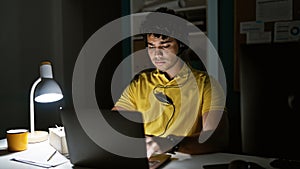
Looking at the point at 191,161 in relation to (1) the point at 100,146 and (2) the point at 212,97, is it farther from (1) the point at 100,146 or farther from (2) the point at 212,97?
(2) the point at 212,97

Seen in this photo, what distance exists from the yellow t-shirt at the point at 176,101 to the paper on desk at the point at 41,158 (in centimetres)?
59

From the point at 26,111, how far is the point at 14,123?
5.5 inches

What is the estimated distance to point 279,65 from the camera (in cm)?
105

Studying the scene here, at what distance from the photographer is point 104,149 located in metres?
1.26

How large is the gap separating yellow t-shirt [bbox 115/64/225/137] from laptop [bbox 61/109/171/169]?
541mm

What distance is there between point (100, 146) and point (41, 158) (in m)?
0.39

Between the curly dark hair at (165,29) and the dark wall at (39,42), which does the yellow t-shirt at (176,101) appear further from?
the dark wall at (39,42)

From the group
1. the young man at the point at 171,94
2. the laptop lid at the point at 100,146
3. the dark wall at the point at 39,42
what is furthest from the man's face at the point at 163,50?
the dark wall at the point at 39,42

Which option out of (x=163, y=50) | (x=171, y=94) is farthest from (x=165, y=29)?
(x=171, y=94)

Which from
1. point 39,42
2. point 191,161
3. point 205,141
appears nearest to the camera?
point 191,161

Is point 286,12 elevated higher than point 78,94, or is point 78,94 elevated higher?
point 286,12

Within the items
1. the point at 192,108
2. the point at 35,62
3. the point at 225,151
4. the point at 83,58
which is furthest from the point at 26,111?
the point at 225,151

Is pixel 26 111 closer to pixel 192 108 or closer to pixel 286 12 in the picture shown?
pixel 192 108

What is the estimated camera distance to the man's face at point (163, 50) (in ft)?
6.44
